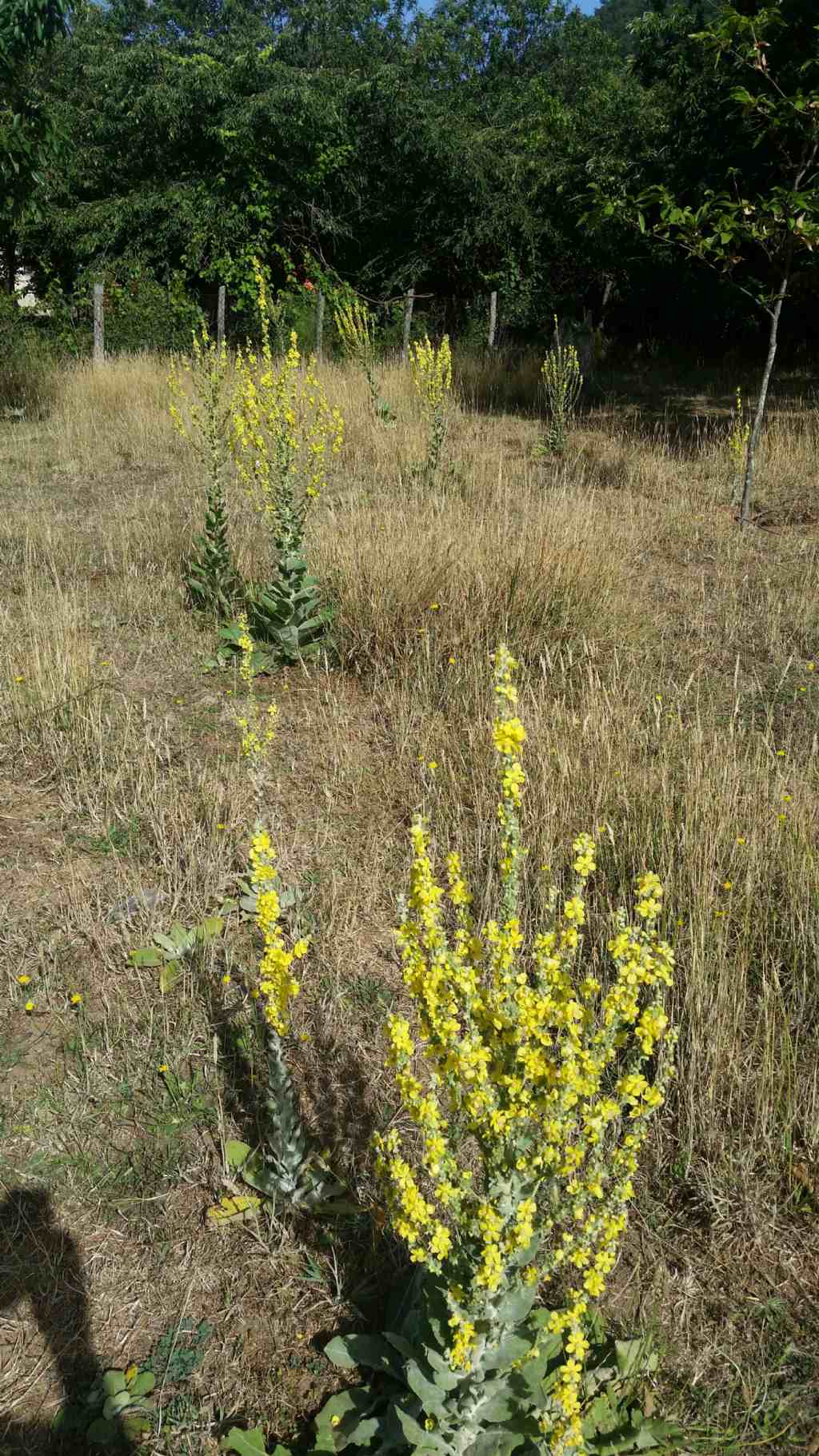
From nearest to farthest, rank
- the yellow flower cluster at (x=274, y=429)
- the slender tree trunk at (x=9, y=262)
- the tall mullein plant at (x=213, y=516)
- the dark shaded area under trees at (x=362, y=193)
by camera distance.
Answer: the yellow flower cluster at (x=274, y=429)
the tall mullein plant at (x=213, y=516)
the dark shaded area under trees at (x=362, y=193)
the slender tree trunk at (x=9, y=262)

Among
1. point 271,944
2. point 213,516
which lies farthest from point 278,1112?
point 213,516

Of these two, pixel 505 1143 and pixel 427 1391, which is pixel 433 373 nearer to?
pixel 505 1143

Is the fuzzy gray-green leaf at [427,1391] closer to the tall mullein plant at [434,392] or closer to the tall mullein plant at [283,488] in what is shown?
Answer: the tall mullein plant at [283,488]

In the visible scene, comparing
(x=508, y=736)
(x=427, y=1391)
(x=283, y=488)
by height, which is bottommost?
(x=427, y=1391)

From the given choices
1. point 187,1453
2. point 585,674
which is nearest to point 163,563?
point 585,674

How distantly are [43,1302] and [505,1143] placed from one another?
3.69 feet

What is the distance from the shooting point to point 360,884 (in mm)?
3021

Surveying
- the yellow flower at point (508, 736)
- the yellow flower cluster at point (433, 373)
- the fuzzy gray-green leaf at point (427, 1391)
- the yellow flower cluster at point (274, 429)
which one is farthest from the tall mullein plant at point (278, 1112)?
the yellow flower cluster at point (433, 373)

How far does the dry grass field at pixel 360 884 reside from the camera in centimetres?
187

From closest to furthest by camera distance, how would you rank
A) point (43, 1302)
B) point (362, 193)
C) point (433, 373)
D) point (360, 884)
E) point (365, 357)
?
point (43, 1302), point (360, 884), point (433, 373), point (365, 357), point (362, 193)

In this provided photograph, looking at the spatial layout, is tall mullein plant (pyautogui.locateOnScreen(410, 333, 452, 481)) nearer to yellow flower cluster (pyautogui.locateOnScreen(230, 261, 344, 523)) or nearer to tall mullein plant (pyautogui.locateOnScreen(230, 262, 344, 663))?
tall mullein plant (pyautogui.locateOnScreen(230, 262, 344, 663))

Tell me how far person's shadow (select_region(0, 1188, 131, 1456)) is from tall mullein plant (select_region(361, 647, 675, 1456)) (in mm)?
704

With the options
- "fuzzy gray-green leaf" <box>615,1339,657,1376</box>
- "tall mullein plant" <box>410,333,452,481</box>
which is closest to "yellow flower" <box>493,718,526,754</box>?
"fuzzy gray-green leaf" <box>615,1339,657,1376</box>

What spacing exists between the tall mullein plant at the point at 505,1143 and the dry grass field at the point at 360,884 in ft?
1.38
